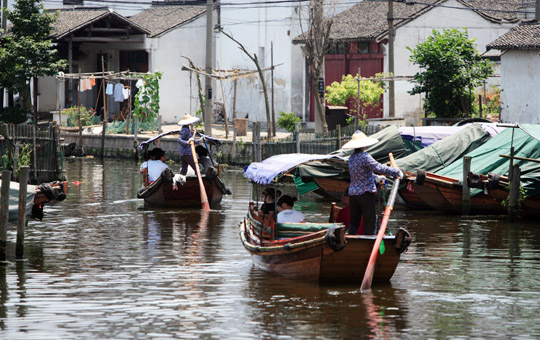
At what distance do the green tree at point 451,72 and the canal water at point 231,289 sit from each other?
435 inches

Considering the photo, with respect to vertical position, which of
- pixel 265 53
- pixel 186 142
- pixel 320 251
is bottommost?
pixel 320 251

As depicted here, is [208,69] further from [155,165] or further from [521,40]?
[521,40]

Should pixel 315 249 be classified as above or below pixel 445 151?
below

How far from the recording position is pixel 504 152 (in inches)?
828

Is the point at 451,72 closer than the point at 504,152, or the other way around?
the point at 504,152

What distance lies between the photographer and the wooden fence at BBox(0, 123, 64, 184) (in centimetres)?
2461

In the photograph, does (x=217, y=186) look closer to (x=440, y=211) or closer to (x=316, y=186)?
(x=316, y=186)

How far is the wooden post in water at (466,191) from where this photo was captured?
20.0 metres

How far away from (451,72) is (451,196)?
10116mm

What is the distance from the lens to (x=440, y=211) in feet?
70.5

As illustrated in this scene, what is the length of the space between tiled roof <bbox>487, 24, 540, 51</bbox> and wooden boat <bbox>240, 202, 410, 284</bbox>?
18.0m

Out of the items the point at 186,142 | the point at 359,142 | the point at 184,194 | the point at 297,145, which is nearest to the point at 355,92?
the point at 297,145

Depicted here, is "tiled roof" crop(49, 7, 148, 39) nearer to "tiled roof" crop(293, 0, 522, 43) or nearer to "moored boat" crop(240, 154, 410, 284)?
"tiled roof" crop(293, 0, 522, 43)

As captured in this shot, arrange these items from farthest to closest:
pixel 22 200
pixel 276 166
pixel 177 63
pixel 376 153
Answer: pixel 177 63 → pixel 376 153 → pixel 276 166 → pixel 22 200
